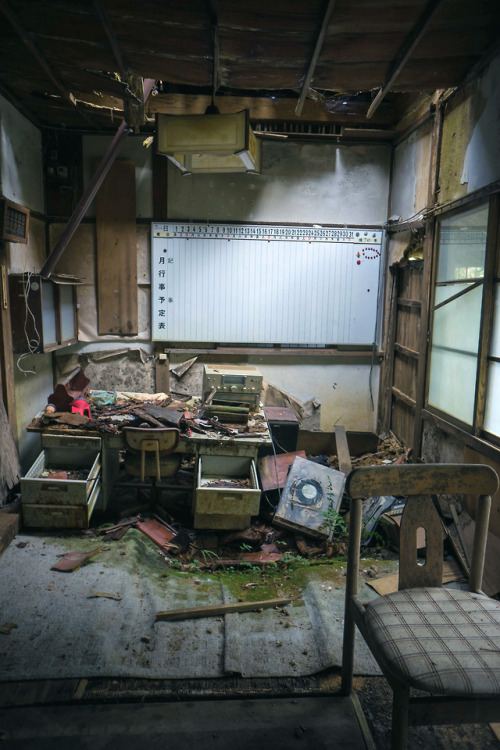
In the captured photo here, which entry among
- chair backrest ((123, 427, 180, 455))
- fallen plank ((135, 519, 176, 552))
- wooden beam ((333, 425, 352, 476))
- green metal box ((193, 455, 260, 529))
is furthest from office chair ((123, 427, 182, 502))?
wooden beam ((333, 425, 352, 476))

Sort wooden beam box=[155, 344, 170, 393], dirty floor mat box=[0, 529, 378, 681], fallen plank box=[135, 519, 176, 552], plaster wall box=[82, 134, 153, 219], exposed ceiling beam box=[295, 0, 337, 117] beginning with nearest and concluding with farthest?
dirty floor mat box=[0, 529, 378, 681] → exposed ceiling beam box=[295, 0, 337, 117] → fallen plank box=[135, 519, 176, 552] → plaster wall box=[82, 134, 153, 219] → wooden beam box=[155, 344, 170, 393]

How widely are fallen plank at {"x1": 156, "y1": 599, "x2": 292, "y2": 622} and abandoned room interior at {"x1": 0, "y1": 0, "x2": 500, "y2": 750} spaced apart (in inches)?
0.6

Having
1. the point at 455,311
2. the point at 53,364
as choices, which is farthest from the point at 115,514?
the point at 455,311

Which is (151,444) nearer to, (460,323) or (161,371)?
(161,371)

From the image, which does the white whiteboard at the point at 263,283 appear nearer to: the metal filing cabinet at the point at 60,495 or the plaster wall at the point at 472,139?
the plaster wall at the point at 472,139

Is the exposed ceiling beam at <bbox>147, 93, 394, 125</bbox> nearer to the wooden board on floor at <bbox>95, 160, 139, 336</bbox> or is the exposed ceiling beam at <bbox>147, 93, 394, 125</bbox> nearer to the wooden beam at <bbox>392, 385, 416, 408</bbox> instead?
the wooden board on floor at <bbox>95, 160, 139, 336</bbox>

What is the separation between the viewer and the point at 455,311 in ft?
13.0

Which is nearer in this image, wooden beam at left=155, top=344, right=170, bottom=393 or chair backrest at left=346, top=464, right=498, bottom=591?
chair backrest at left=346, top=464, right=498, bottom=591

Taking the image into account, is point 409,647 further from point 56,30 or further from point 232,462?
point 56,30

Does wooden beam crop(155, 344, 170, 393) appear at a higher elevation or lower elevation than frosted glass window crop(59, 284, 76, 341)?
lower

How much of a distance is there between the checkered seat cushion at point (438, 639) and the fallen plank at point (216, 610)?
1.24m

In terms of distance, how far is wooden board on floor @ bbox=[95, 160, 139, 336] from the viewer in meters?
5.38

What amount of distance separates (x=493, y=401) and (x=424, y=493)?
5.71ft

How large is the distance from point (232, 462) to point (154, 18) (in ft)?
10.2
